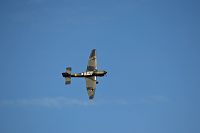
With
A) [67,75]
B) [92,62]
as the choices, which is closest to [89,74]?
[92,62]

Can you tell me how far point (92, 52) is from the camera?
106000 millimetres

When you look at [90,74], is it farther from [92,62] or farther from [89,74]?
[92,62]

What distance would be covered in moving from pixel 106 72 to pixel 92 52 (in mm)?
7635

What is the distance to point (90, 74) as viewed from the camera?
333 feet

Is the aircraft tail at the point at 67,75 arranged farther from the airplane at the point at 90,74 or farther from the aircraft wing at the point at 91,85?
the aircraft wing at the point at 91,85

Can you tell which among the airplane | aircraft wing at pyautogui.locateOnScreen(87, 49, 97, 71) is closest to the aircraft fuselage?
the airplane

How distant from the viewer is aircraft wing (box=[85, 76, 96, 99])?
9622 centimetres

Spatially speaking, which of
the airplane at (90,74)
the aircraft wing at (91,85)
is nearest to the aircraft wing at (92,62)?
the airplane at (90,74)

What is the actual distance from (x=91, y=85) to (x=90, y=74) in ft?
12.9

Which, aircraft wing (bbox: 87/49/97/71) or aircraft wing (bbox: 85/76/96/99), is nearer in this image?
aircraft wing (bbox: 85/76/96/99)

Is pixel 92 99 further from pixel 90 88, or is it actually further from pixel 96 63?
pixel 96 63

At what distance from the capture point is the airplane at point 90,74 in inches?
3855

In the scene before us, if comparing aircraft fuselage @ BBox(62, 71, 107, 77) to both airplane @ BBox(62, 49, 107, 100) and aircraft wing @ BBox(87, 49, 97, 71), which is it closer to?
airplane @ BBox(62, 49, 107, 100)

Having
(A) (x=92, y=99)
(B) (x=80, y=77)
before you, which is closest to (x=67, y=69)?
(B) (x=80, y=77)
